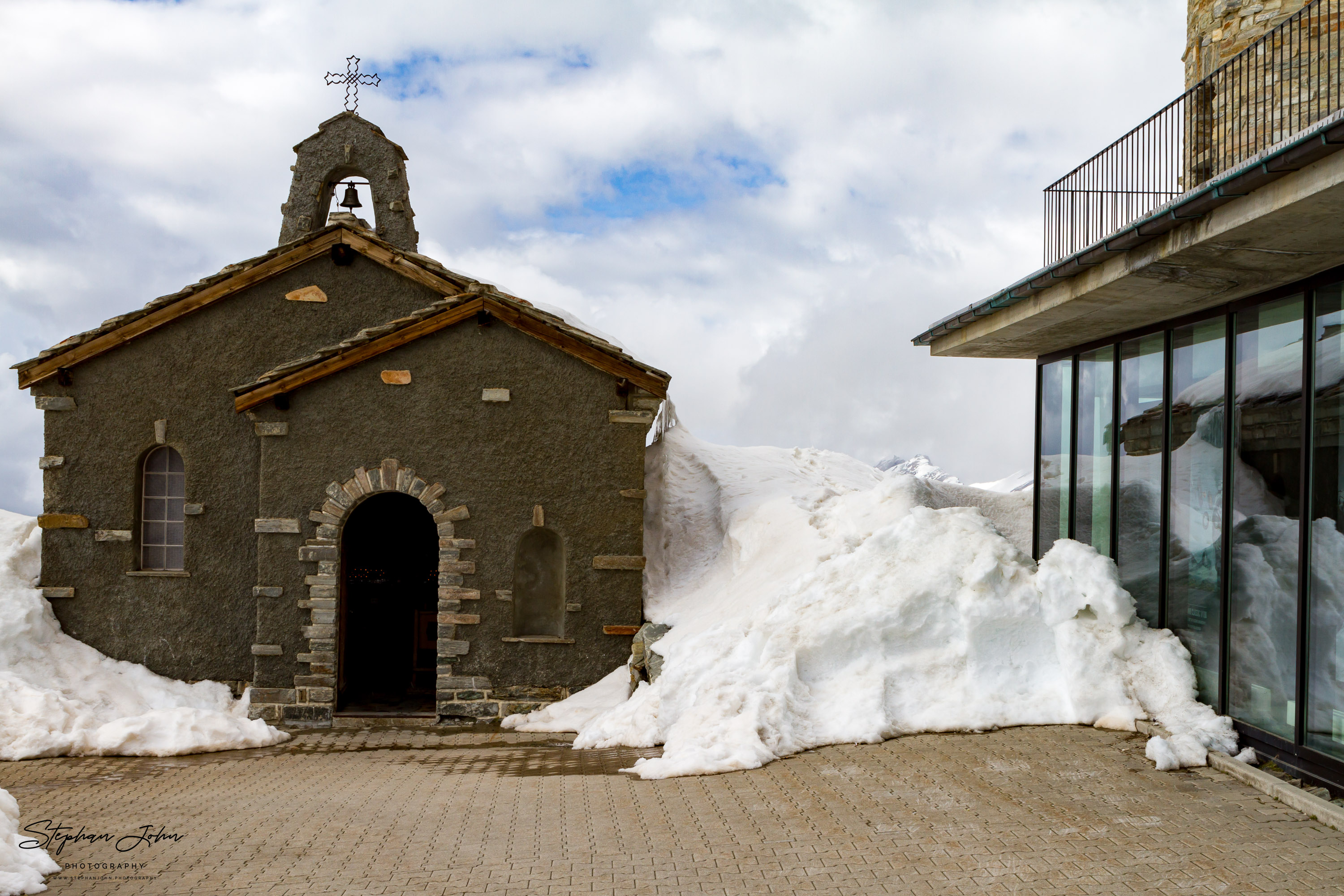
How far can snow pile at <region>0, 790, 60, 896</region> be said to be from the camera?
576cm

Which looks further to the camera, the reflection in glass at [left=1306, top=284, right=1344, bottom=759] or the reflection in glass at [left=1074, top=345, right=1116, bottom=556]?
the reflection in glass at [left=1074, top=345, right=1116, bottom=556]

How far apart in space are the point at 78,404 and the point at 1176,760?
1386 centimetres

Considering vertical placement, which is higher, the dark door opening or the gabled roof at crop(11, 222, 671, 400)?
the gabled roof at crop(11, 222, 671, 400)

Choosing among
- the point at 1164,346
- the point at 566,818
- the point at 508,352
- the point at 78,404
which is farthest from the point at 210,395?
the point at 1164,346

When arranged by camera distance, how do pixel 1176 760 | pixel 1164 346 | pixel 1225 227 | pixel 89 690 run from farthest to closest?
pixel 89 690 → pixel 1164 346 → pixel 1176 760 → pixel 1225 227

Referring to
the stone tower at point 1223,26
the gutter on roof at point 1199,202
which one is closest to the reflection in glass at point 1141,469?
the gutter on roof at point 1199,202

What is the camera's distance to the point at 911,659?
9.23 metres

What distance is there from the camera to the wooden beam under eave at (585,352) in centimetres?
1288

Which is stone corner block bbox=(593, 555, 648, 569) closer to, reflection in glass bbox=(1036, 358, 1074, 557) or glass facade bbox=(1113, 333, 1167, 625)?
reflection in glass bbox=(1036, 358, 1074, 557)

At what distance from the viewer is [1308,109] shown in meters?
10.8

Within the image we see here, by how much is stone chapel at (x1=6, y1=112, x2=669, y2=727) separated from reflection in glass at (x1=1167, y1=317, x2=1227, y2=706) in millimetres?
6284

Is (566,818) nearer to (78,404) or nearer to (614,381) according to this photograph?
(614,381)

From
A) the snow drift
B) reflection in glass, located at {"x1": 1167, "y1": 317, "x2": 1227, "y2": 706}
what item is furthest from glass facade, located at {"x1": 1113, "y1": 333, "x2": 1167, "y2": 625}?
the snow drift

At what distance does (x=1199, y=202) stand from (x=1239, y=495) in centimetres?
279
